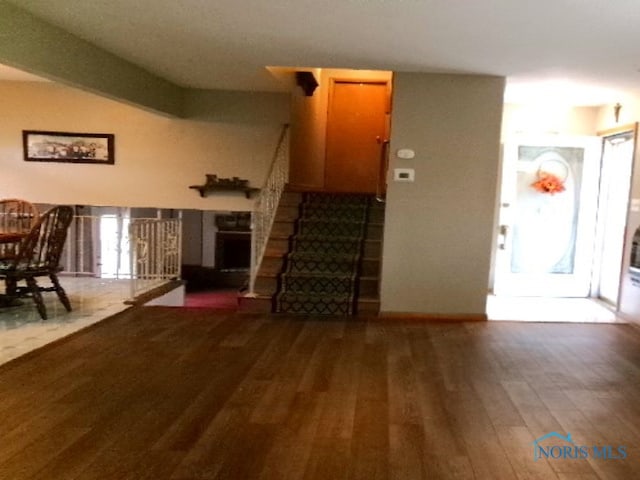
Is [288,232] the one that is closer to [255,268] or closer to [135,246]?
[255,268]

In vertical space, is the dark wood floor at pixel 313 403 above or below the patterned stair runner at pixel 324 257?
below

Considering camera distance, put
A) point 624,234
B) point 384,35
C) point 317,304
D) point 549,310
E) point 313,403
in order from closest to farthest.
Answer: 1. point 313,403
2. point 384,35
3. point 317,304
4. point 624,234
5. point 549,310

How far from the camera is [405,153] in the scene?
4.71m

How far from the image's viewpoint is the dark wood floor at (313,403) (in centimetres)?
230

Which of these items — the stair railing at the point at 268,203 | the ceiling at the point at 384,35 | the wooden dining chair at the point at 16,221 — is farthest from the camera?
the stair railing at the point at 268,203

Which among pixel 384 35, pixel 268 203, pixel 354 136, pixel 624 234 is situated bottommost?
pixel 624 234

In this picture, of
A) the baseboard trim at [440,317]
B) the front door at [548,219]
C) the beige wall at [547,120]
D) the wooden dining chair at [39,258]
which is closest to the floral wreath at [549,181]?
the front door at [548,219]

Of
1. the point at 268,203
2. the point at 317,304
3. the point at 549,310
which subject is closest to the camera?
the point at 317,304

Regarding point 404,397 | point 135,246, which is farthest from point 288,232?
point 404,397

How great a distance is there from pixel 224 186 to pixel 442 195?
120 inches

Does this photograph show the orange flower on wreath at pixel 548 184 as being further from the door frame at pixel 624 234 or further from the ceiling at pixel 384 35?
the ceiling at pixel 384 35

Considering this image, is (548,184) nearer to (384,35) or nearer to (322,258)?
(322,258)

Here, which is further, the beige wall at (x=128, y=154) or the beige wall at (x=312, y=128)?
the beige wall at (x=312, y=128)

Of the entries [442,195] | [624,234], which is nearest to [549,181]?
[624,234]
